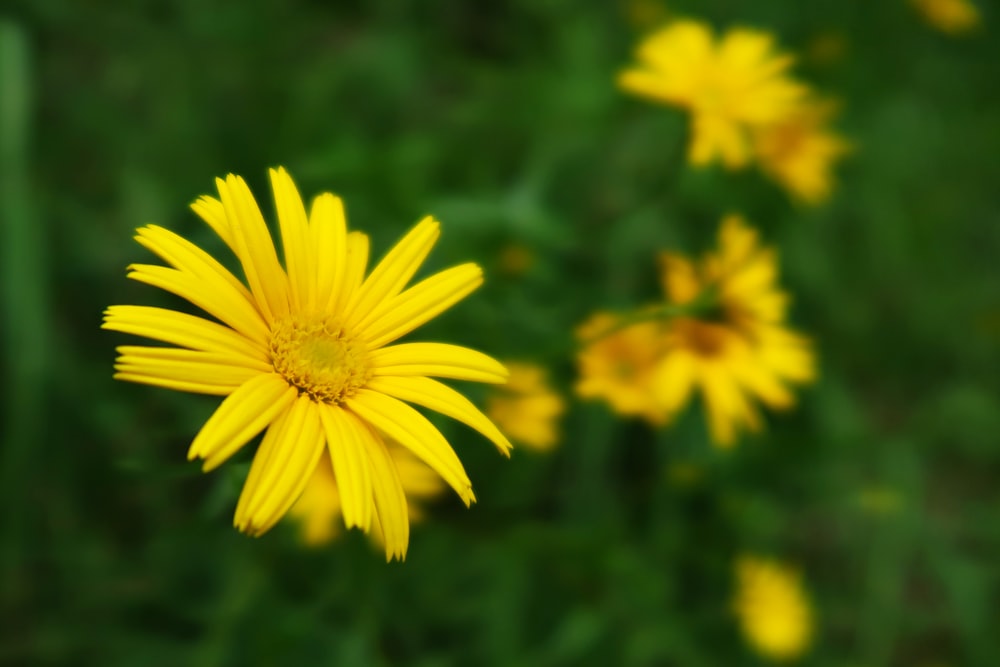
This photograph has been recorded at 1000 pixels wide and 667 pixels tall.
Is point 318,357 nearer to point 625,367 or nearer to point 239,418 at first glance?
point 239,418

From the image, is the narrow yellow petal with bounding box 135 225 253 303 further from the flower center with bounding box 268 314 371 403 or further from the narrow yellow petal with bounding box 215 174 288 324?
the flower center with bounding box 268 314 371 403

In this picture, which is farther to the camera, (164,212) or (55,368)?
(164,212)

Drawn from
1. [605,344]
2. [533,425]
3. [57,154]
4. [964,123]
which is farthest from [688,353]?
[964,123]

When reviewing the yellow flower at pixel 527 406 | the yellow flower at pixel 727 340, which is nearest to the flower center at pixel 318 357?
the yellow flower at pixel 527 406

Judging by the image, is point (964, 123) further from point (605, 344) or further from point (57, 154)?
point (57, 154)

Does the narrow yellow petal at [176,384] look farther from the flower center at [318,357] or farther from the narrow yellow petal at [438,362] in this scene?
the narrow yellow petal at [438,362]
